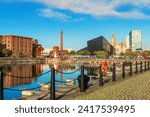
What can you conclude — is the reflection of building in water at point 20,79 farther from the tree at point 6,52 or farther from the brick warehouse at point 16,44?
the brick warehouse at point 16,44

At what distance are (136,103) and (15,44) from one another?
18471cm

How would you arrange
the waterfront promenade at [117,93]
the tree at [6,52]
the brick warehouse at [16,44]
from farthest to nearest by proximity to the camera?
the brick warehouse at [16,44] → the tree at [6,52] → the waterfront promenade at [117,93]

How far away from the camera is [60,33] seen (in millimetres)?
156250

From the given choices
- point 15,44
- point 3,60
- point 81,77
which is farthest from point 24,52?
point 81,77

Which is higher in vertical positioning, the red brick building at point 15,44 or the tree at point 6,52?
the red brick building at point 15,44

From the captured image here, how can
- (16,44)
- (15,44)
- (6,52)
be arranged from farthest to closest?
(16,44), (15,44), (6,52)

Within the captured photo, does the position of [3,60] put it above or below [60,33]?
below

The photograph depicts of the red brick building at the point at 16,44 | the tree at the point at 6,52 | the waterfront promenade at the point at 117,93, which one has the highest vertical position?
the red brick building at the point at 16,44

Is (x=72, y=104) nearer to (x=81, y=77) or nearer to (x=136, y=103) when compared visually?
(x=136, y=103)

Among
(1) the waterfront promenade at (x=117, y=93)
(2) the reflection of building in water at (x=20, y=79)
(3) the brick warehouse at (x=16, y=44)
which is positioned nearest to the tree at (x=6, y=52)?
(3) the brick warehouse at (x=16, y=44)

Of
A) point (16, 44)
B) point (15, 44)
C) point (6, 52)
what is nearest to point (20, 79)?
point (6, 52)

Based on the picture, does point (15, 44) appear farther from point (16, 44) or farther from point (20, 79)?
point (20, 79)

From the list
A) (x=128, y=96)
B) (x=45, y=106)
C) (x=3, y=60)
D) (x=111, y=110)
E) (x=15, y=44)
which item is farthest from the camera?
(x=15, y=44)

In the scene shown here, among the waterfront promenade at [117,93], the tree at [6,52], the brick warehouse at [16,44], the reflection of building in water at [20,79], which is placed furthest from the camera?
the brick warehouse at [16,44]
